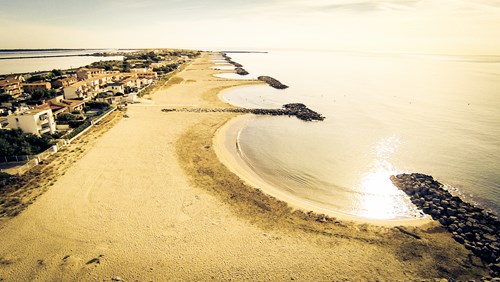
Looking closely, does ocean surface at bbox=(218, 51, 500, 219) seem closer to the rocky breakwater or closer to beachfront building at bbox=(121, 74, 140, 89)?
the rocky breakwater

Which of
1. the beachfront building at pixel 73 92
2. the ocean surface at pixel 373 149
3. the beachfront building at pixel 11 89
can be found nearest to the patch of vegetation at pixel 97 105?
the beachfront building at pixel 73 92

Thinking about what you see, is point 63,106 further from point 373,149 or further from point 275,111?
point 373,149

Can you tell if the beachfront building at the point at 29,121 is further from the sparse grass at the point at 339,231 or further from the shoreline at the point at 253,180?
the shoreline at the point at 253,180

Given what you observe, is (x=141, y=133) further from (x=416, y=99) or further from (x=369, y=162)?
(x=416, y=99)

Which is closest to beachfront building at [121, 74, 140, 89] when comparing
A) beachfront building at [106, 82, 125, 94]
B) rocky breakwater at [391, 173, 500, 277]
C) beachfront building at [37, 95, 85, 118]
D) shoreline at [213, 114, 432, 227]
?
beachfront building at [106, 82, 125, 94]

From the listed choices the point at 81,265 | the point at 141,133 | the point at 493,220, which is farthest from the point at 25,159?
the point at 493,220

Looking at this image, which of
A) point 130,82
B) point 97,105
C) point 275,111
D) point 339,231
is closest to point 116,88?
point 130,82
